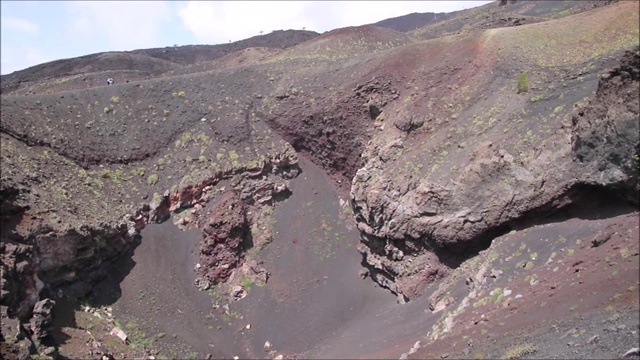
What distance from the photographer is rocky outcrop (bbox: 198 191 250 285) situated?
2953 cm

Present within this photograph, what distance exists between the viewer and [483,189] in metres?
22.5

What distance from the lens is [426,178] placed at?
24812mm

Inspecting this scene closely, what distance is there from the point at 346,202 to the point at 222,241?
329 inches

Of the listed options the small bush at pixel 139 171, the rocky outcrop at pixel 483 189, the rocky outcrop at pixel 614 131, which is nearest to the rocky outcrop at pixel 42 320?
the small bush at pixel 139 171

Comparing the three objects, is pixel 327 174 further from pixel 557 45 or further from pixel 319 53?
pixel 557 45

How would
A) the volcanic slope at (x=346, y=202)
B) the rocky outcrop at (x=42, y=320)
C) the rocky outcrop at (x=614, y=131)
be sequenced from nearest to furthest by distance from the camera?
1. the rocky outcrop at (x=614, y=131)
2. the volcanic slope at (x=346, y=202)
3. the rocky outcrop at (x=42, y=320)

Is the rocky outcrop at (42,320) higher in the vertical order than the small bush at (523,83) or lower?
lower

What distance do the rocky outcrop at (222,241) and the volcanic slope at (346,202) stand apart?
0.12 m

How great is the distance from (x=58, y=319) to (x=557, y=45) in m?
27.3

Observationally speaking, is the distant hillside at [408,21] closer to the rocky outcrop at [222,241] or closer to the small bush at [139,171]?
the small bush at [139,171]

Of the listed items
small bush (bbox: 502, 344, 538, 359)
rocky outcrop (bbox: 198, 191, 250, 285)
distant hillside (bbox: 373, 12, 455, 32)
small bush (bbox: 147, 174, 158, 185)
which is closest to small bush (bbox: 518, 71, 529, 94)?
small bush (bbox: 502, 344, 538, 359)

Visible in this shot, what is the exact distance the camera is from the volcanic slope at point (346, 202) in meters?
17.8

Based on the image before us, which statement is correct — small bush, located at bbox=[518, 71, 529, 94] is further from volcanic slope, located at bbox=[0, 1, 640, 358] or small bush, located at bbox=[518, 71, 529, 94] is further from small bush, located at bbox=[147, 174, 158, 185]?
small bush, located at bbox=[147, 174, 158, 185]

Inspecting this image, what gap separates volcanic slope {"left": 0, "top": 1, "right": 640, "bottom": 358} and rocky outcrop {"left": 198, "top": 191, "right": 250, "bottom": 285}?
0.40ft
